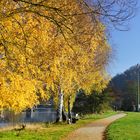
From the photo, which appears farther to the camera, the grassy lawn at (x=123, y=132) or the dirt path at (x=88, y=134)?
the dirt path at (x=88, y=134)

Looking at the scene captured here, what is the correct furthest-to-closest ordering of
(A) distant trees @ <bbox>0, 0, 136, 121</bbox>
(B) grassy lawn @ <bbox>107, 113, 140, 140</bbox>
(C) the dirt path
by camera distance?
(C) the dirt path → (B) grassy lawn @ <bbox>107, 113, 140, 140</bbox> → (A) distant trees @ <bbox>0, 0, 136, 121</bbox>

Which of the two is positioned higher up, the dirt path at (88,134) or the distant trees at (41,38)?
the distant trees at (41,38)

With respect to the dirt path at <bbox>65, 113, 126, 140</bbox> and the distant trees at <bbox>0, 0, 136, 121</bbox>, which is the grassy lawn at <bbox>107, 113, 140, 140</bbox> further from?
the distant trees at <bbox>0, 0, 136, 121</bbox>

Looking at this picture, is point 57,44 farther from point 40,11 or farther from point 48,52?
point 40,11

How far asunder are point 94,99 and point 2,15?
191ft

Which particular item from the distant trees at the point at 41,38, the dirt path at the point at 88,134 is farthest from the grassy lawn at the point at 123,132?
the distant trees at the point at 41,38

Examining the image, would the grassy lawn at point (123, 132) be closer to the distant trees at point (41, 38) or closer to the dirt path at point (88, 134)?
the dirt path at point (88, 134)

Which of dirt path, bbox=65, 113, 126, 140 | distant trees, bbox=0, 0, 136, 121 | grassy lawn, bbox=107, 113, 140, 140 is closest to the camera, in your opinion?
distant trees, bbox=0, 0, 136, 121

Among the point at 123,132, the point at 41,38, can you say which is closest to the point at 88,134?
the point at 123,132

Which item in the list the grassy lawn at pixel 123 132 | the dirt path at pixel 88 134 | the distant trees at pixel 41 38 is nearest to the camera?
the distant trees at pixel 41 38

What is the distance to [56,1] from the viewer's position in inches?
529

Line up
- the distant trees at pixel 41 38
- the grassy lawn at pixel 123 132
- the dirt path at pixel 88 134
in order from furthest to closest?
the dirt path at pixel 88 134 < the grassy lawn at pixel 123 132 < the distant trees at pixel 41 38

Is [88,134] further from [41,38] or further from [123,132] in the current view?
[41,38]

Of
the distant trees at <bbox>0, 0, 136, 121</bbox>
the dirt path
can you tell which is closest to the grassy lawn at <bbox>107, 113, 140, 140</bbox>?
the dirt path
